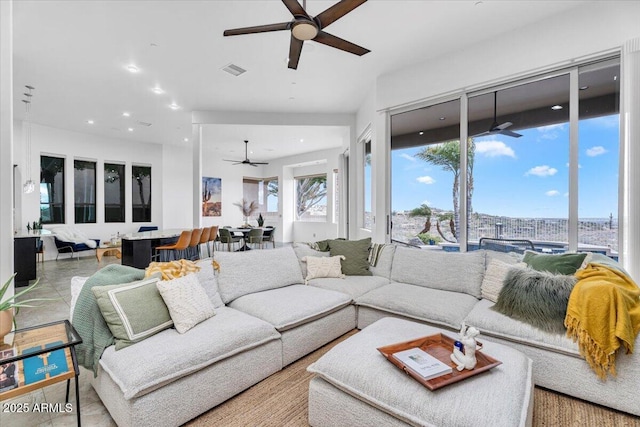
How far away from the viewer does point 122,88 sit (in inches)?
189

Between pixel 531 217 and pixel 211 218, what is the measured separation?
915 cm

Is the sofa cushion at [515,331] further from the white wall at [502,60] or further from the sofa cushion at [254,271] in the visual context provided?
the white wall at [502,60]

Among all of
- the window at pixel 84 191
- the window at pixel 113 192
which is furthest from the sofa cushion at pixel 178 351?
the window at pixel 113 192

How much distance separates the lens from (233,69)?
420 cm

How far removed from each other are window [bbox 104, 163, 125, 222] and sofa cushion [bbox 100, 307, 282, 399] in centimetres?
789

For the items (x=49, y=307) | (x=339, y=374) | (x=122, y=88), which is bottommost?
(x=49, y=307)

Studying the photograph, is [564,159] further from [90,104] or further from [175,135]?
[175,135]

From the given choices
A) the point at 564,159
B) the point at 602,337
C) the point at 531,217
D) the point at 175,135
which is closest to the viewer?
the point at 602,337

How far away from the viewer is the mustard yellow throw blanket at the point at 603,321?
178cm

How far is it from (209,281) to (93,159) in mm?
7625

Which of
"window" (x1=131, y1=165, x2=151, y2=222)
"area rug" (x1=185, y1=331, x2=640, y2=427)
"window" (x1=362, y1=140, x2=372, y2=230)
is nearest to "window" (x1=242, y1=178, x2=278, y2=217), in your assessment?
"window" (x1=131, y1=165, x2=151, y2=222)

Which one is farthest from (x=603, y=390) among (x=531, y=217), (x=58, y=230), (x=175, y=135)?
(x=58, y=230)

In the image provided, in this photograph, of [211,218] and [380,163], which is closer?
[380,163]

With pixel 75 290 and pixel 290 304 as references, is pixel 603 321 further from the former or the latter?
pixel 75 290
